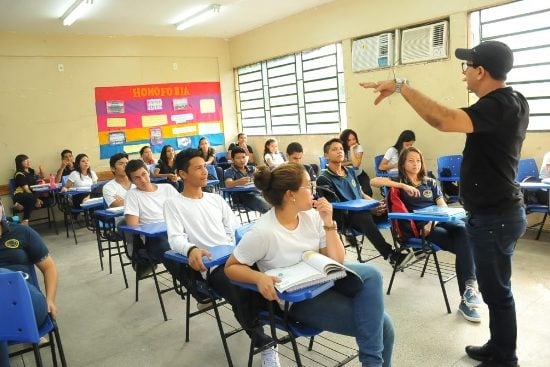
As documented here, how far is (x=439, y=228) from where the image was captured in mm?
3084

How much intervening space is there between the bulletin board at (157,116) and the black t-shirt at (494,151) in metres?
7.20

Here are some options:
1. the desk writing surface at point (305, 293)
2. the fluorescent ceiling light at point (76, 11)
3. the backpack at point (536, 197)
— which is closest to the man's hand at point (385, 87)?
the desk writing surface at point (305, 293)

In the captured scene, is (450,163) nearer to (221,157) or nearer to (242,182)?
(242,182)

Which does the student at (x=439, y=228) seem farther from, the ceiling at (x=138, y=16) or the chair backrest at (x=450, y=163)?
the ceiling at (x=138, y=16)

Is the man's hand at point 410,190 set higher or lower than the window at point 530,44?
lower

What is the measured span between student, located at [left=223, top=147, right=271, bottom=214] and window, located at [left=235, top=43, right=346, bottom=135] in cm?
246

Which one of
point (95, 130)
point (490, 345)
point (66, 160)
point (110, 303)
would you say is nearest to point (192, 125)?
point (95, 130)

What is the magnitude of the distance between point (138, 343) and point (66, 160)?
201 inches

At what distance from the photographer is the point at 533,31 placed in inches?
191

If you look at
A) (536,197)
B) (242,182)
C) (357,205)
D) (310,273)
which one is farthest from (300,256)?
(536,197)

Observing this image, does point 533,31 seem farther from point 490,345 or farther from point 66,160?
point 66,160

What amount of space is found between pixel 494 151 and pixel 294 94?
6.31 m

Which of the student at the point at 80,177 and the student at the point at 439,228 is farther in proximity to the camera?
the student at the point at 80,177

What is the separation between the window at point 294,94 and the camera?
288 inches
